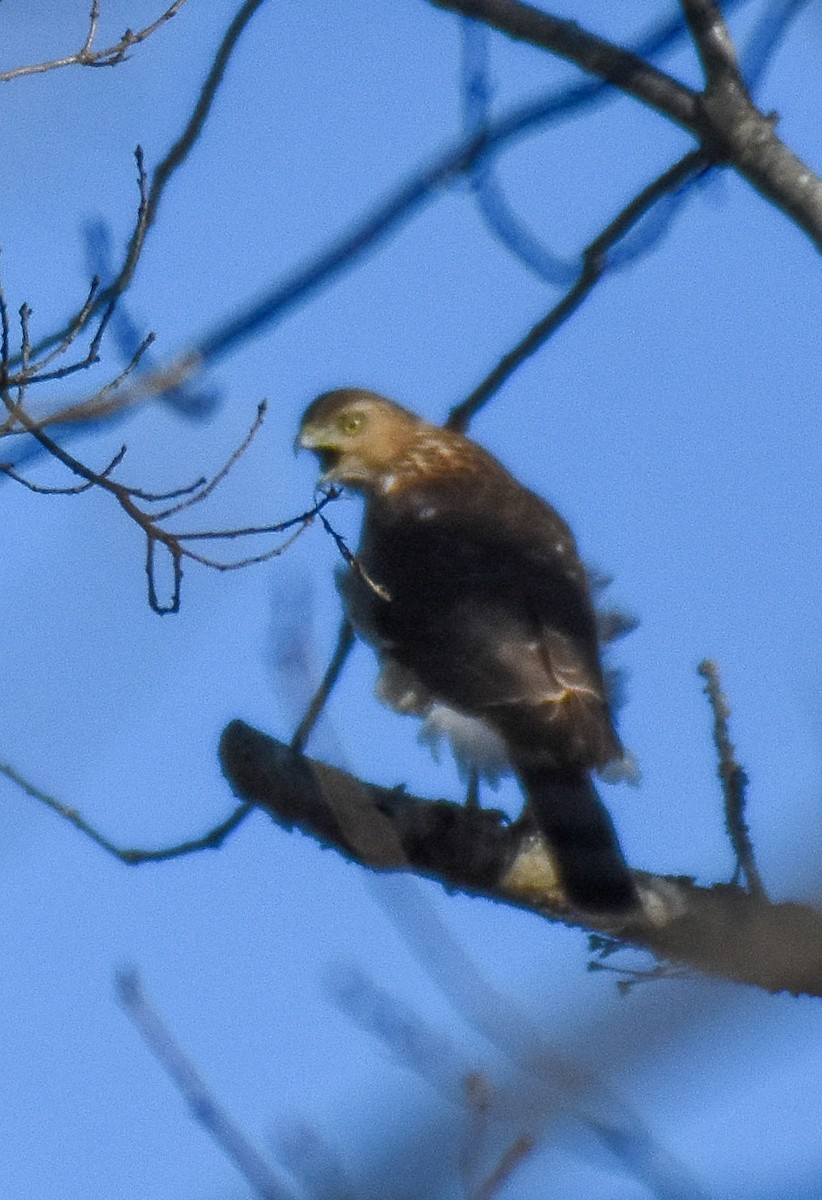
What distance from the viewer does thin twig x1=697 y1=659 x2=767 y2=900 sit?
316 centimetres

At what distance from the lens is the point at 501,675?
13.6ft

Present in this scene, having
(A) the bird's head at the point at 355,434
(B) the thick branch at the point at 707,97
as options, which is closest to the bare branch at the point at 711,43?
(B) the thick branch at the point at 707,97

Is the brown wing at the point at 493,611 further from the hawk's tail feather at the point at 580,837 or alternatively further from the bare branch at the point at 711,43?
the bare branch at the point at 711,43

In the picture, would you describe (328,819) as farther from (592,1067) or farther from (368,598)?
(592,1067)

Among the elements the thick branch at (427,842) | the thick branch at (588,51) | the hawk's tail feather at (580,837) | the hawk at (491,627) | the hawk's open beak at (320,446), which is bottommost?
the thick branch at (427,842)

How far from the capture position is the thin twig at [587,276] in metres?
3.80

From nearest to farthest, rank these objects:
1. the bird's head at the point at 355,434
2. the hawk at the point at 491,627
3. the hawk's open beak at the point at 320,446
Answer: the hawk at the point at 491,627, the bird's head at the point at 355,434, the hawk's open beak at the point at 320,446

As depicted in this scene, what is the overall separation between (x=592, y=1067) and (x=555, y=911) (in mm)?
2583

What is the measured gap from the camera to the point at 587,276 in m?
3.96

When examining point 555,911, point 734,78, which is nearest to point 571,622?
point 555,911

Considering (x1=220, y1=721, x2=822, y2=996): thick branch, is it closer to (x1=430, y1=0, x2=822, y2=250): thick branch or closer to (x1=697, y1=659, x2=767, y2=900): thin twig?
(x1=697, y1=659, x2=767, y2=900): thin twig

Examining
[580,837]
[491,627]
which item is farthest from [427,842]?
[491,627]

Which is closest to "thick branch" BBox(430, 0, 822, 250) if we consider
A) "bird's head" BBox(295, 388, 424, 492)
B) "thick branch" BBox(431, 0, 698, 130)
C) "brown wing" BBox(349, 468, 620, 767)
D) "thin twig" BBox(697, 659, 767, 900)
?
"thick branch" BBox(431, 0, 698, 130)

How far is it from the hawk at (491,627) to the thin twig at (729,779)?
0.26 metres
